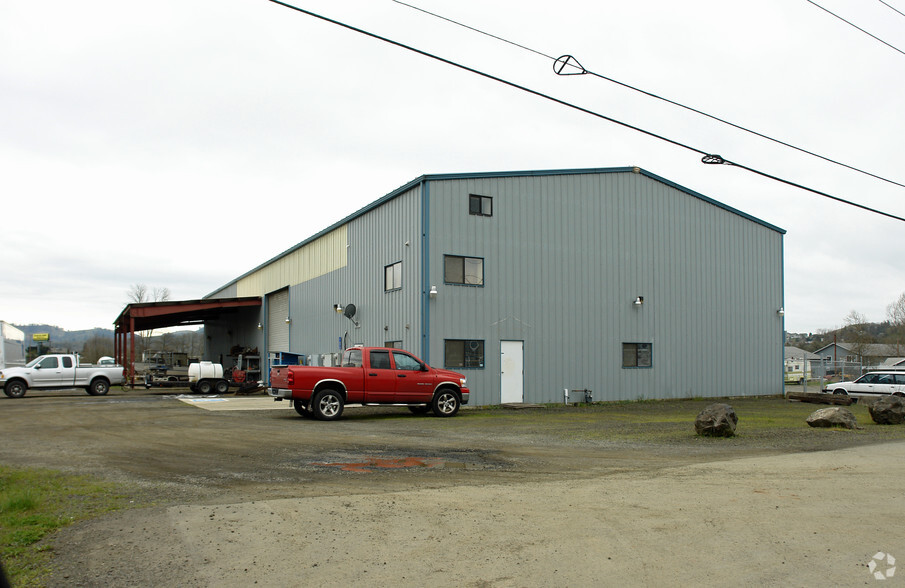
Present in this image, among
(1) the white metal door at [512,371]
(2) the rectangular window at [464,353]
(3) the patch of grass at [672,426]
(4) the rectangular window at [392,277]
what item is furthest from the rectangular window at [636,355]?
(4) the rectangular window at [392,277]

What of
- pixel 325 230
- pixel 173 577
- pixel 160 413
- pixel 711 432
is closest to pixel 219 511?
pixel 173 577

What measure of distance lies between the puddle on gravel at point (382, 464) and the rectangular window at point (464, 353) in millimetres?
11405

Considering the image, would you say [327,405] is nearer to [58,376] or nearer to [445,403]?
[445,403]

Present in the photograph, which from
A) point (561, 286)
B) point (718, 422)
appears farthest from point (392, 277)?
point (718, 422)

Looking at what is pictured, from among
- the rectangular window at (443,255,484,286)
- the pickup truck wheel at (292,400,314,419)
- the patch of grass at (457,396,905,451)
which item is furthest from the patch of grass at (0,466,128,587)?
the rectangular window at (443,255,484,286)

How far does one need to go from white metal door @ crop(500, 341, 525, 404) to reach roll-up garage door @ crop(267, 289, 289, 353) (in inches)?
696

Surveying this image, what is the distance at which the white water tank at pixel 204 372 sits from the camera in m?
31.2

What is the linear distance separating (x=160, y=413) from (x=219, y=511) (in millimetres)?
14174

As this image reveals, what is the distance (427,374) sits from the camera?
714 inches

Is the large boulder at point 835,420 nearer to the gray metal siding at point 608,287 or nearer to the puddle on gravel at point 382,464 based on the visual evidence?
the gray metal siding at point 608,287

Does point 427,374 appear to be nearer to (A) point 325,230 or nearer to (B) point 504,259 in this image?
(B) point 504,259

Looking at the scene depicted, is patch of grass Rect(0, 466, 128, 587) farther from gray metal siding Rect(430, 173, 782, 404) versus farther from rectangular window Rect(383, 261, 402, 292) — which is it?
rectangular window Rect(383, 261, 402, 292)

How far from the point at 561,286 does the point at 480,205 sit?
4.29 m

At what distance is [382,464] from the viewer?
32.7 ft
